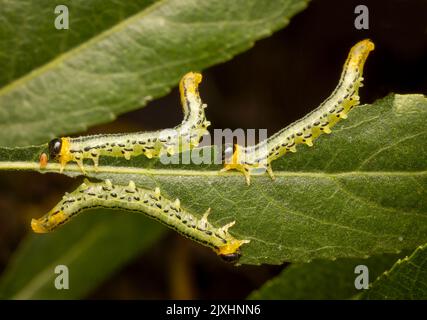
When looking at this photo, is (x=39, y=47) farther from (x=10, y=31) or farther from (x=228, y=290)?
(x=228, y=290)

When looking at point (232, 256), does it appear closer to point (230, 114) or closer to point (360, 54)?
point (360, 54)

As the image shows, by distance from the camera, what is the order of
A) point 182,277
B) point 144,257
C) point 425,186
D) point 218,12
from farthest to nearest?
1. point 144,257
2. point 182,277
3. point 218,12
4. point 425,186

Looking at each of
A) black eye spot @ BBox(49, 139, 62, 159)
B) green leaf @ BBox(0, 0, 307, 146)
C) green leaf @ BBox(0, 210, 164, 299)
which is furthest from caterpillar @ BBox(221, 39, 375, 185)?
green leaf @ BBox(0, 210, 164, 299)

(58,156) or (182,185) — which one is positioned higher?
(58,156)

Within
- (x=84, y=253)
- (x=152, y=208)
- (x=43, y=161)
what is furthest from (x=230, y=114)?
(x=43, y=161)

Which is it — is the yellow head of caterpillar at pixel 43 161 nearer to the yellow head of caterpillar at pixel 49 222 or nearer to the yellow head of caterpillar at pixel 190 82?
the yellow head of caterpillar at pixel 49 222

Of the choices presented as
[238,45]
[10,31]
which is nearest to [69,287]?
[10,31]
